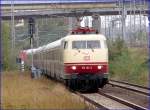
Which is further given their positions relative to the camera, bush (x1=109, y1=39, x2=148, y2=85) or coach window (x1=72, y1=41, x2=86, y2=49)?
bush (x1=109, y1=39, x2=148, y2=85)

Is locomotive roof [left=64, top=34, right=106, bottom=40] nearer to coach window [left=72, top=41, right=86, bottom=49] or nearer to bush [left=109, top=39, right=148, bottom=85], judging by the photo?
coach window [left=72, top=41, right=86, bottom=49]

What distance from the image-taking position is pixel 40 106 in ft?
55.3

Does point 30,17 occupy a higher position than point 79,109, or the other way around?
point 30,17

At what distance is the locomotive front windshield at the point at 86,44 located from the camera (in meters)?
27.6

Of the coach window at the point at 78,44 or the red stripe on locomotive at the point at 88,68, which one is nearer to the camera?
the red stripe on locomotive at the point at 88,68

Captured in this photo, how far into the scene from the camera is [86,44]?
27.8 m

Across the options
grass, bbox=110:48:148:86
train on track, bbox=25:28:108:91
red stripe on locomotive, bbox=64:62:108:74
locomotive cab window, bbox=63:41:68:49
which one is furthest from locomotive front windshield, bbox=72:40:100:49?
grass, bbox=110:48:148:86

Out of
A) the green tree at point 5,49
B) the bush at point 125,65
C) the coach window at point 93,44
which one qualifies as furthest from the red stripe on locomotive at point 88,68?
the green tree at point 5,49

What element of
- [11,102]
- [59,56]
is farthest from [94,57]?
[11,102]

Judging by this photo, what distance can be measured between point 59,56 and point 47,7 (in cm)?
5697

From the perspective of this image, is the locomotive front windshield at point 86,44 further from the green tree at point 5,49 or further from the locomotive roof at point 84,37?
the green tree at point 5,49

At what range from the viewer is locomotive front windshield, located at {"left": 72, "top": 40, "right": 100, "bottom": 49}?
27.6 metres

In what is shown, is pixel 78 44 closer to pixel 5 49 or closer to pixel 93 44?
pixel 93 44

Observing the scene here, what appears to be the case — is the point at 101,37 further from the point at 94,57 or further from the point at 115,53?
the point at 115,53
